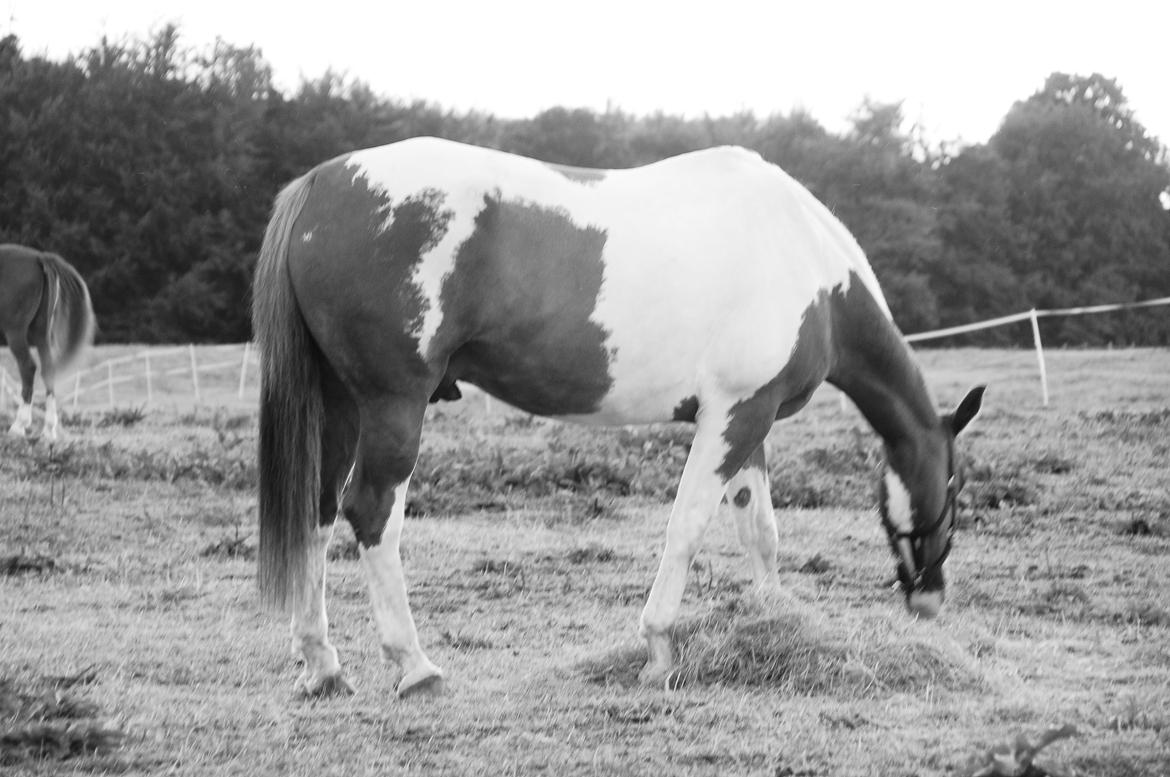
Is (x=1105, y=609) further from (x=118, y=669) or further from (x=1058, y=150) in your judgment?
(x=1058, y=150)

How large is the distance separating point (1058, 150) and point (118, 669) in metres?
41.2

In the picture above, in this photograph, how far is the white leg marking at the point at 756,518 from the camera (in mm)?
6008

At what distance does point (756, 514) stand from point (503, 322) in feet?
6.03

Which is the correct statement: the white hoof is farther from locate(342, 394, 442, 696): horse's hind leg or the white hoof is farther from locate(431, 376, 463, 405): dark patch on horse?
locate(431, 376, 463, 405): dark patch on horse

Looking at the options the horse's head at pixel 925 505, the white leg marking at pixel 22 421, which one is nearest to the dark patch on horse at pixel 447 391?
the horse's head at pixel 925 505

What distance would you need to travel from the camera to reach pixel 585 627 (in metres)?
5.96

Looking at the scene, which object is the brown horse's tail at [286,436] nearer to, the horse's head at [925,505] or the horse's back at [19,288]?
the horse's head at [925,505]

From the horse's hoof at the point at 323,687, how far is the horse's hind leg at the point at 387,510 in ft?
0.62

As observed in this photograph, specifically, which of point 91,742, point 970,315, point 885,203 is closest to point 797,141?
point 885,203

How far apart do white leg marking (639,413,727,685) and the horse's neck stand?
2.66 ft

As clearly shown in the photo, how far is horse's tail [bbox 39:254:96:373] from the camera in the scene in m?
14.0

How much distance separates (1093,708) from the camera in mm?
4484

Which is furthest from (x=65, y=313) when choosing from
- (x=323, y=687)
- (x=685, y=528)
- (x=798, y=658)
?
(x=798, y=658)

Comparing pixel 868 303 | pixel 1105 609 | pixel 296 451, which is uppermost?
pixel 868 303
